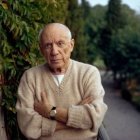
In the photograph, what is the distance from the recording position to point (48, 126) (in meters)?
2.54

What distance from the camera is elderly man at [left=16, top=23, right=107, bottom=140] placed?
2.50 meters

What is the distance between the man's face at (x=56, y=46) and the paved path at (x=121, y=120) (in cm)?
985

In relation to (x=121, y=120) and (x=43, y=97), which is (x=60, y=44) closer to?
(x=43, y=97)

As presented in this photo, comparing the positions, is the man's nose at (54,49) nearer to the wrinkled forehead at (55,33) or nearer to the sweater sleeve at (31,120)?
the wrinkled forehead at (55,33)

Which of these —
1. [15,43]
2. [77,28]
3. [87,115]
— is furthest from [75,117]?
[77,28]

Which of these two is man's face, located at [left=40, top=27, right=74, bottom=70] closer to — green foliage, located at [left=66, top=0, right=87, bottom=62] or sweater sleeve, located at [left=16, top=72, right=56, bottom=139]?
sweater sleeve, located at [left=16, top=72, right=56, bottom=139]

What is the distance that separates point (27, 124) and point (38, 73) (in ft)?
0.98

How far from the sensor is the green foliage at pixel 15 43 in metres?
3.33

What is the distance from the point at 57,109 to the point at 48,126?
0.35 ft

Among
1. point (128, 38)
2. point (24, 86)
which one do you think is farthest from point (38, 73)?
point (128, 38)

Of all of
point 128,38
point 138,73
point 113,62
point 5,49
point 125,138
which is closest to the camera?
point 5,49

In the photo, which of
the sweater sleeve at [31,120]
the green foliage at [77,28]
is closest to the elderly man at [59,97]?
the sweater sleeve at [31,120]

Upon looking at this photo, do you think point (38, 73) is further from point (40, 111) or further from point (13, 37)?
point (13, 37)

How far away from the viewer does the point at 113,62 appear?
2516 centimetres
